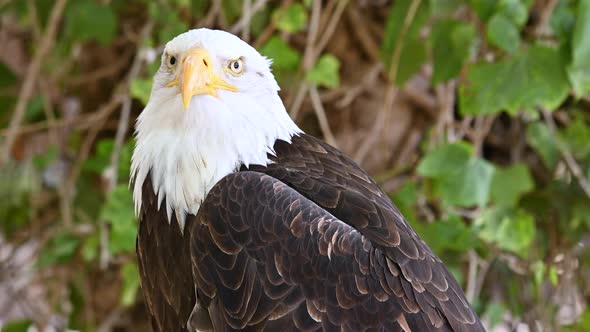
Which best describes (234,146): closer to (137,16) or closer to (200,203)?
(200,203)

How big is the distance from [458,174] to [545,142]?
1.46 feet

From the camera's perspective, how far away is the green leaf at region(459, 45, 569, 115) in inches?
98.2

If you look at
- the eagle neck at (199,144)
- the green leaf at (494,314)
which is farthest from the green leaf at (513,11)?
the green leaf at (494,314)

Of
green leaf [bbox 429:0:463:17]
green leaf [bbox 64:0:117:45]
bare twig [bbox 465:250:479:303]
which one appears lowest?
bare twig [bbox 465:250:479:303]

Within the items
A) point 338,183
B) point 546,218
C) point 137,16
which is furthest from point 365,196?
point 137,16

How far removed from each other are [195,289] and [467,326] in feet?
1.79

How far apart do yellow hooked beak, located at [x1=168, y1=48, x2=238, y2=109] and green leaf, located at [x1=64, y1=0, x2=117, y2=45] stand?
1.08 meters

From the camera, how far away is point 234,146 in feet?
6.60

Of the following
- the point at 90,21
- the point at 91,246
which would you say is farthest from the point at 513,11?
the point at 91,246

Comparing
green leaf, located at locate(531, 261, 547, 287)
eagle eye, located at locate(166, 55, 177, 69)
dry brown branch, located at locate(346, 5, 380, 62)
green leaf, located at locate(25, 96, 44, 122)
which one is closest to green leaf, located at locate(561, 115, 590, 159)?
green leaf, located at locate(531, 261, 547, 287)

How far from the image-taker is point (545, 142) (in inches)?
117

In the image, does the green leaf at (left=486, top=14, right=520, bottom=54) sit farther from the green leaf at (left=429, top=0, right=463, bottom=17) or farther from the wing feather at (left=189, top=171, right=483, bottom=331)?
the wing feather at (left=189, top=171, right=483, bottom=331)

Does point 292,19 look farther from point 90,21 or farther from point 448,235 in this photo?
point 448,235

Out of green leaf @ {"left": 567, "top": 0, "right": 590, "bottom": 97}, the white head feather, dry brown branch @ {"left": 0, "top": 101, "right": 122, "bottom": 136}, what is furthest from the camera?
dry brown branch @ {"left": 0, "top": 101, "right": 122, "bottom": 136}
